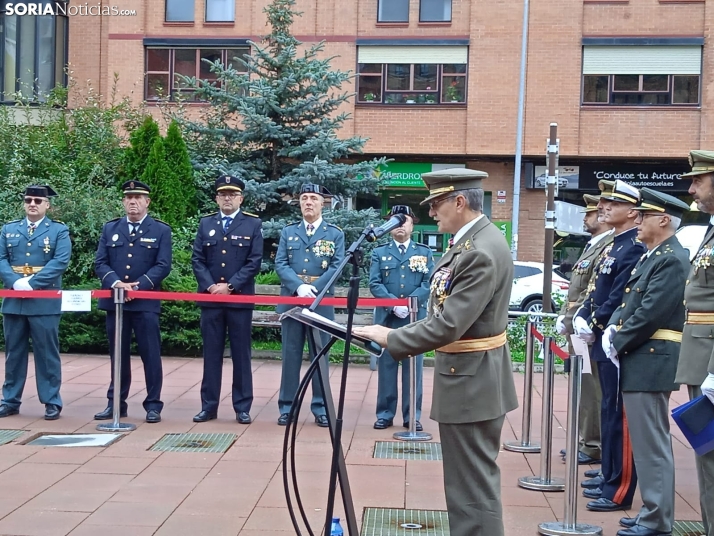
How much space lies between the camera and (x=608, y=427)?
5660 mm

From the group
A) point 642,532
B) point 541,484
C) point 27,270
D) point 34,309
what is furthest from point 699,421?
point 27,270

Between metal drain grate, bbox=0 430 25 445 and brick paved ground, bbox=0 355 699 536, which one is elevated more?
brick paved ground, bbox=0 355 699 536

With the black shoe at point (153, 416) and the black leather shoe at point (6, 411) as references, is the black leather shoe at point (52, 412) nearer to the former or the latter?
the black leather shoe at point (6, 411)

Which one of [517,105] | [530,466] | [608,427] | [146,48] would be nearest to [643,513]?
[608,427]

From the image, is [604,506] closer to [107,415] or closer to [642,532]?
[642,532]

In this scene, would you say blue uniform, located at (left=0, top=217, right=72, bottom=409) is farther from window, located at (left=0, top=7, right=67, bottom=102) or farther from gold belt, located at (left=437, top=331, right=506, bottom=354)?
window, located at (left=0, top=7, right=67, bottom=102)

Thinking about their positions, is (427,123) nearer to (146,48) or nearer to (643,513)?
(146,48)

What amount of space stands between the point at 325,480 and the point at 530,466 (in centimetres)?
166

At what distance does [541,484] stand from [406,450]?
4.61 ft

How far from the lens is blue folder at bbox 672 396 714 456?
13.5 ft

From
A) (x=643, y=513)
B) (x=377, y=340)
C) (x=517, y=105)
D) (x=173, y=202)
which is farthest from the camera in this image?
(x=517, y=105)

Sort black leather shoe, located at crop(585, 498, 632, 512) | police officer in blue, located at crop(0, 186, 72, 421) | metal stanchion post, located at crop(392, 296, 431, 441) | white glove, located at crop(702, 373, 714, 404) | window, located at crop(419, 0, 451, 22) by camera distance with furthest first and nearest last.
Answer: window, located at crop(419, 0, 451, 22)
police officer in blue, located at crop(0, 186, 72, 421)
metal stanchion post, located at crop(392, 296, 431, 441)
black leather shoe, located at crop(585, 498, 632, 512)
white glove, located at crop(702, 373, 714, 404)

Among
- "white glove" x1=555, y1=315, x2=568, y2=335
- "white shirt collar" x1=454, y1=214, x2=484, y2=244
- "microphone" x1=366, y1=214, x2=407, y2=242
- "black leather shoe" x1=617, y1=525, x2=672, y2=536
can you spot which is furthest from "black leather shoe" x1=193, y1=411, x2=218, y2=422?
"microphone" x1=366, y1=214, x2=407, y2=242

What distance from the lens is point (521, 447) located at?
285 inches
